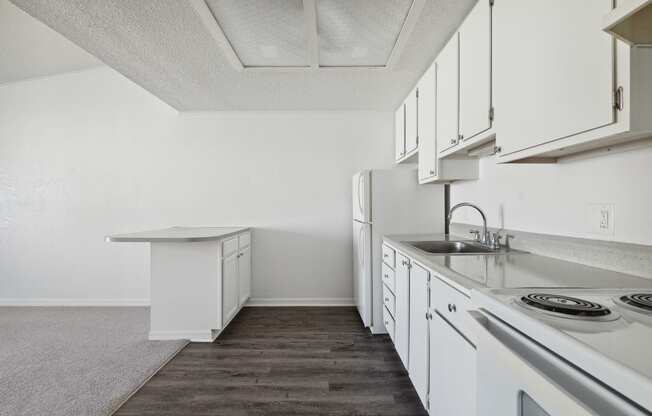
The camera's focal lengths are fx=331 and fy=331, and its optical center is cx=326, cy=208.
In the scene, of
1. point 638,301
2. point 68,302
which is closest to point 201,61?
point 638,301

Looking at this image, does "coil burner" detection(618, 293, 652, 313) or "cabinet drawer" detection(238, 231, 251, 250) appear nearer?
"coil burner" detection(618, 293, 652, 313)

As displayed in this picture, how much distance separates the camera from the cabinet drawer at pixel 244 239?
3.48m

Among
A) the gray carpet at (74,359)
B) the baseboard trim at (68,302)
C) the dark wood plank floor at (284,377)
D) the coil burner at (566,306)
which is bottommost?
the gray carpet at (74,359)

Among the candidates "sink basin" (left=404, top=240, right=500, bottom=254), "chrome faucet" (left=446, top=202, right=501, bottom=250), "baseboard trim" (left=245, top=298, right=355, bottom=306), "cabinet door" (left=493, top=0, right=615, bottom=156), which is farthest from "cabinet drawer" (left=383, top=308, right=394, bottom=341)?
"cabinet door" (left=493, top=0, right=615, bottom=156)

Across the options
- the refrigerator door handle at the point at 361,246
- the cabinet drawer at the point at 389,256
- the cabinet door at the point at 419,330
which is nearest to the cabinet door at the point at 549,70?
the cabinet door at the point at 419,330

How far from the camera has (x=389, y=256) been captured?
8.43 feet

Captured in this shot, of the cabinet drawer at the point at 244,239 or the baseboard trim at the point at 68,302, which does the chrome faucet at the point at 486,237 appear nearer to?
the cabinet drawer at the point at 244,239

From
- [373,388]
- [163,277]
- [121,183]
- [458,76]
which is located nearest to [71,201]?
[121,183]

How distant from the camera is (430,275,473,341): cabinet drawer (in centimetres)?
122

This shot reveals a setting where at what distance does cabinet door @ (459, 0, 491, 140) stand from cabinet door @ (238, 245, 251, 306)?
254 centimetres

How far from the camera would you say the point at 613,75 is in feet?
3.09

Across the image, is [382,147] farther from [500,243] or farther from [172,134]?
[172,134]

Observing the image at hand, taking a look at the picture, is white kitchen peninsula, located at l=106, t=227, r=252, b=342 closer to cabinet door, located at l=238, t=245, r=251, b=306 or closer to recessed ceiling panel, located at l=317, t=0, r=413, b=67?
cabinet door, located at l=238, t=245, r=251, b=306

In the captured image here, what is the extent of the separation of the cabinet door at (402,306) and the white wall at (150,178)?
167 centimetres
